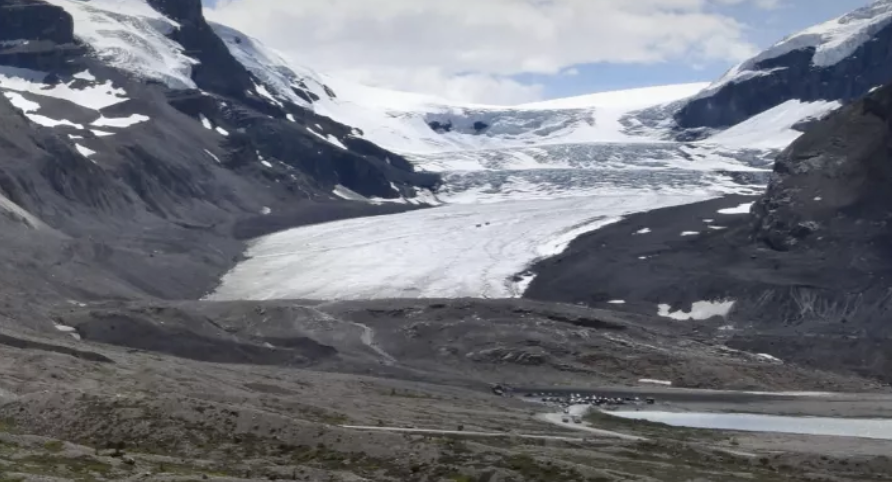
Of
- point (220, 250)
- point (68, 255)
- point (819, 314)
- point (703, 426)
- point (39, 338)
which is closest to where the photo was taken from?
point (703, 426)

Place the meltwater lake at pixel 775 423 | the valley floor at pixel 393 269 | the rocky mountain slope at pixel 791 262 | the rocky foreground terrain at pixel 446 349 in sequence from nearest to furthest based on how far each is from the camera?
the rocky foreground terrain at pixel 446 349 < the meltwater lake at pixel 775 423 < the rocky mountain slope at pixel 791 262 < the valley floor at pixel 393 269

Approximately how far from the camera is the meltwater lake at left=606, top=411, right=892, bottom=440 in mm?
83188

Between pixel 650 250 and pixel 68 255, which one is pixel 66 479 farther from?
pixel 650 250

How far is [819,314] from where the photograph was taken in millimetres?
137500

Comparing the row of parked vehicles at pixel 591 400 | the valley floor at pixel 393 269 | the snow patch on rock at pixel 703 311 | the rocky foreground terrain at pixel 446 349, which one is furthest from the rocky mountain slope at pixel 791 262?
the row of parked vehicles at pixel 591 400

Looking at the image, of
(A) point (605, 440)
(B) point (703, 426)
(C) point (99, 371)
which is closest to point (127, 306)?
(C) point (99, 371)

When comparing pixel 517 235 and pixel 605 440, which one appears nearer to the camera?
pixel 605 440

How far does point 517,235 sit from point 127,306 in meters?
84.0

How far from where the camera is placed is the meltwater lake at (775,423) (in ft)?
273

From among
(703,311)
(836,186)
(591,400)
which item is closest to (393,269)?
(703,311)

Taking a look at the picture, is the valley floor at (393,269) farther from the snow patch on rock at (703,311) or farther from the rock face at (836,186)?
the rock face at (836,186)

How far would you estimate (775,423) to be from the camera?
88.2 meters

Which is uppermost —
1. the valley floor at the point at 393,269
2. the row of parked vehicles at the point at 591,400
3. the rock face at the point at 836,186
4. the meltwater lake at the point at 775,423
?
the rock face at the point at 836,186

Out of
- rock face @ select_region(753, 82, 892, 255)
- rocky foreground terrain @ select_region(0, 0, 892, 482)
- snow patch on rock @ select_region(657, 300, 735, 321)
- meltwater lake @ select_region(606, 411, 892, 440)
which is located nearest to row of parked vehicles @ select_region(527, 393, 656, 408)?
rocky foreground terrain @ select_region(0, 0, 892, 482)
